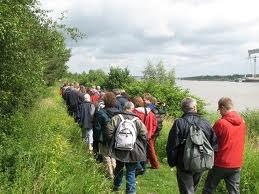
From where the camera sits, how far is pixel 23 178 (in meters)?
7.33

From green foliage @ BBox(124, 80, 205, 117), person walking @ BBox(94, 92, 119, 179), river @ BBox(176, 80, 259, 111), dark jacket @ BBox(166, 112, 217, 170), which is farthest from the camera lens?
river @ BBox(176, 80, 259, 111)

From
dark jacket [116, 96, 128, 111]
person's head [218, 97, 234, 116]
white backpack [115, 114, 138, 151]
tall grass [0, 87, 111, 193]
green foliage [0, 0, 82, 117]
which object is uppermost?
green foliage [0, 0, 82, 117]

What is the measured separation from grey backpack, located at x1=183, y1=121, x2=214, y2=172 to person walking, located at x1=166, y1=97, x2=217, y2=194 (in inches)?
3.5

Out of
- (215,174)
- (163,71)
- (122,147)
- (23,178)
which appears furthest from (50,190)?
(163,71)

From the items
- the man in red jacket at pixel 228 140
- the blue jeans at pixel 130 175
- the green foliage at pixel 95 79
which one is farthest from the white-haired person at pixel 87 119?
the green foliage at pixel 95 79

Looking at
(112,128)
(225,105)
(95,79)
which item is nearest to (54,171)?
(112,128)

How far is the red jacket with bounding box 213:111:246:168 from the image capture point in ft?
27.0

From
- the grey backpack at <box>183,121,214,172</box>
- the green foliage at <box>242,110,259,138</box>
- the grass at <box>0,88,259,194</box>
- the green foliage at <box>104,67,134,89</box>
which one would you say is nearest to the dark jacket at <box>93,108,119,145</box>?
the grass at <box>0,88,259,194</box>

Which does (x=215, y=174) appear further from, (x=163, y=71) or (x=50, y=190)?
(x=163, y=71)

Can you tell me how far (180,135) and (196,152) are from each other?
349 mm

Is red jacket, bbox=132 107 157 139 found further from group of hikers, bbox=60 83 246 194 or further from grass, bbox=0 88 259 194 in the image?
group of hikers, bbox=60 83 246 194

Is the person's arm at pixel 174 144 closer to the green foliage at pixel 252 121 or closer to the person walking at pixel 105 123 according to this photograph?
the person walking at pixel 105 123

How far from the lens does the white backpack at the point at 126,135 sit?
8.76 m

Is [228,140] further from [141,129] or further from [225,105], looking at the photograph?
[141,129]
